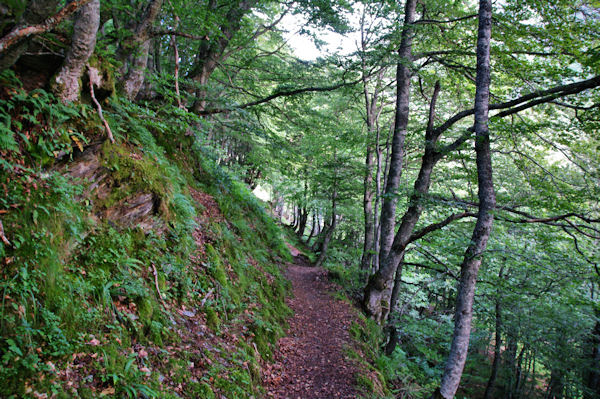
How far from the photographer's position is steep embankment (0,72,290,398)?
2451 millimetres

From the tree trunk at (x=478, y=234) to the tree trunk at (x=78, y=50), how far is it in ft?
20.2

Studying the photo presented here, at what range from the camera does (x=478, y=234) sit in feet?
16.9

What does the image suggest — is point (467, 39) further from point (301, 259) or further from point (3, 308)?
point (301, 259)

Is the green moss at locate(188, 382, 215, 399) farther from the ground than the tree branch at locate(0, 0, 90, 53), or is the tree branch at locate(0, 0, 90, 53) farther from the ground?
the tree branch at locate(0, 0, 90, 53)

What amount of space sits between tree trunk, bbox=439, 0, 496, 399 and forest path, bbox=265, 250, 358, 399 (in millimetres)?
1847

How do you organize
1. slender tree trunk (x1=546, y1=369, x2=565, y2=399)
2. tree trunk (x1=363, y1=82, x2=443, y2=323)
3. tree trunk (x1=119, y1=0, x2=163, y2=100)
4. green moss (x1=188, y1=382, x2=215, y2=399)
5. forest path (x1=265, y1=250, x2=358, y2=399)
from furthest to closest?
slender tree trunk (x1=546, y1=369, x2=565, y2=399) < tree trunk (x1=363, y1=82, x2=443, y2=323) < forest path (x1=265, y1=250, x2=358, y2=399) < tree trunk (x1=119, y1=0, x2=163, y2=100) < green moss (x1=188, y1=382, x2=215, y2=399)

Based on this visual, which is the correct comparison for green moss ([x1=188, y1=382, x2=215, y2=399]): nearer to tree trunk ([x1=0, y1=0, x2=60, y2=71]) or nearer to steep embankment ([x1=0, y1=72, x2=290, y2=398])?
steep embankment ([x1=0, y1=72, x2=290, y2=398])

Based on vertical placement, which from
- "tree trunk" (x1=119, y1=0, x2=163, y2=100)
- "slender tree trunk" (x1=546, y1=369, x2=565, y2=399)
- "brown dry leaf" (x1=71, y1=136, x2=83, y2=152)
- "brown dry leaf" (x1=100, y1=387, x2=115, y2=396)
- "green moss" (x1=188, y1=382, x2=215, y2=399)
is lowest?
"slender tree trunk" (x1=546, y1=369, x2=565, y2=399)

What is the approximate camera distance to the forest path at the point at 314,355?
17.1ft

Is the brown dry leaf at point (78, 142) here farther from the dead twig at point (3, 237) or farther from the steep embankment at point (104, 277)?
the dead twig at point (3, 237)

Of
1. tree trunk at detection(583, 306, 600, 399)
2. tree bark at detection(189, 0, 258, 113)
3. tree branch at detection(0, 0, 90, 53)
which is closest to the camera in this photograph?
tree branch at detection(0, 0, 90, 53)

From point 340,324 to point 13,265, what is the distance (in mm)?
7420

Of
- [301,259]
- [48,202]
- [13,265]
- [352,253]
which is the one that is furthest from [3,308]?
[301,259]

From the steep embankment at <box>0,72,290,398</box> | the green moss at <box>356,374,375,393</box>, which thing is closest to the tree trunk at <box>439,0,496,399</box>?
the green moss at <box>356,374,375,393</box>
